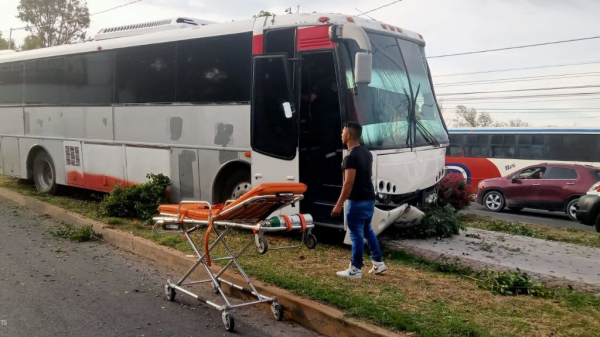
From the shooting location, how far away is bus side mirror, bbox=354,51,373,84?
7.30 meters

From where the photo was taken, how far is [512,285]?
236 inches

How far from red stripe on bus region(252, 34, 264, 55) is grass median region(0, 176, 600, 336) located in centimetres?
314

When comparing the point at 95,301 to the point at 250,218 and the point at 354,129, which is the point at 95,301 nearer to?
the point at 250,218

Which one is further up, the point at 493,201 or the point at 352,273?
the point at 352,273

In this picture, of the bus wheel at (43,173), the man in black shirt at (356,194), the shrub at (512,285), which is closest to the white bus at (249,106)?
the bus wheel at (43,173)

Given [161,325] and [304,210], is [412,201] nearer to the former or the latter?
[304,210]

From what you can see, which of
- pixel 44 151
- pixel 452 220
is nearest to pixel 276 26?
pixel 452 220

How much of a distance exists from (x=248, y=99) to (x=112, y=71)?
415 cm

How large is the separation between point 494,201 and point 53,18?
120 feet

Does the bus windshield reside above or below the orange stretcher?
above

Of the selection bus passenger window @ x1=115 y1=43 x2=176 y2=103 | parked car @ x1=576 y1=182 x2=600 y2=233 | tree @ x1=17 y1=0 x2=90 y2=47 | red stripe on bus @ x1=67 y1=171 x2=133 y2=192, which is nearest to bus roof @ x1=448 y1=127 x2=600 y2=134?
parked car @ x1=576 y1=182 x2=600 y2=233

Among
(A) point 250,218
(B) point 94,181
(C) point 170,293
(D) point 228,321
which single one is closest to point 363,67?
(A) point 250,218

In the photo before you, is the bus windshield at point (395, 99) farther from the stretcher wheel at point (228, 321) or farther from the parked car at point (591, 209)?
the parked car at point (591, 209)

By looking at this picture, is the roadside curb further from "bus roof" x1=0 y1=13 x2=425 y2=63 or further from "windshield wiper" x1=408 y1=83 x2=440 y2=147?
"windshield wiper" x1=408 y1=83 x2=440 y2=147
